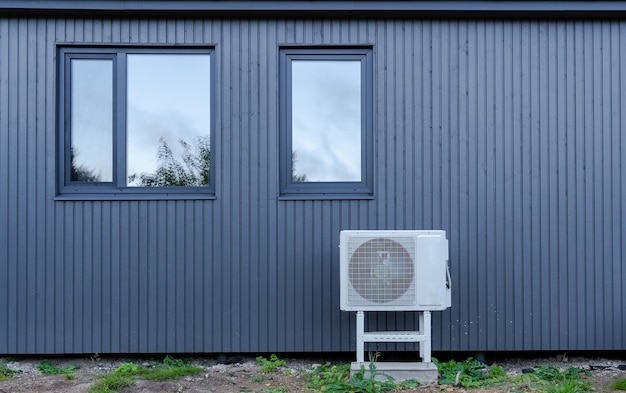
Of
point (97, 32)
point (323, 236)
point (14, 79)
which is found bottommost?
point (323, 236)

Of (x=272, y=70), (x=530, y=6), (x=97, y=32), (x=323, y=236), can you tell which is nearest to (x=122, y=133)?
(x=97, y=32)

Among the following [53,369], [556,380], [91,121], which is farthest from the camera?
[91,121]

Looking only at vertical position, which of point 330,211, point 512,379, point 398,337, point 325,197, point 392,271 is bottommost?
point 512,379

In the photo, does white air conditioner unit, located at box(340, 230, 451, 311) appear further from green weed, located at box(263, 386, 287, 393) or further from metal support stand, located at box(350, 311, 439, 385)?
green weed, located at box(263, 386, 287, 393)

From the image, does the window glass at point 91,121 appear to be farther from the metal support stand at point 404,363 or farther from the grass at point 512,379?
the grass at point 512,379

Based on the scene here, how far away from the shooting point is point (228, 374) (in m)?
4.06

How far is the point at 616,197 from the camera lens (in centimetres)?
420

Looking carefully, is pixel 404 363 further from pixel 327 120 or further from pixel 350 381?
pixel 327 120

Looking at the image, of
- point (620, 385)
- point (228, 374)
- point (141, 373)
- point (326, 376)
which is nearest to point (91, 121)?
point (141, 373)

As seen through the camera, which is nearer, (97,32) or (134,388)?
(134,388)

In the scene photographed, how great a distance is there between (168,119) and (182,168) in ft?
1.22

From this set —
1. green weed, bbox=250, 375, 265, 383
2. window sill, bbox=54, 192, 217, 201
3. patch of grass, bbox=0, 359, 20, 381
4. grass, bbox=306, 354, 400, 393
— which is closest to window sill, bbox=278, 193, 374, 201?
window sill, bbox=54, 192, 217, 201

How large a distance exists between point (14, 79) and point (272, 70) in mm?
1829

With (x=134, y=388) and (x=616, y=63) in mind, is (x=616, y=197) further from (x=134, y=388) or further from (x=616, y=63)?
(x=134, y=388)
